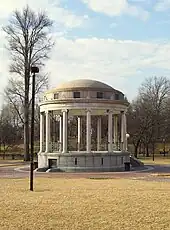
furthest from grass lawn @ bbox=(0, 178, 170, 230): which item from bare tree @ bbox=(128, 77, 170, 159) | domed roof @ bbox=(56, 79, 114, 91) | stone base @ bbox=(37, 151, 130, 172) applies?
bare tree @ bbox=(128, 77, 170, 159)

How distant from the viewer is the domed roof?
131 ft

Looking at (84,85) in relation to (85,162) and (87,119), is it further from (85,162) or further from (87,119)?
(85,162)

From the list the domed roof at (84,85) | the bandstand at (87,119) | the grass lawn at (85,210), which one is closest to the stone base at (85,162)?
the bandstand at (87,119)

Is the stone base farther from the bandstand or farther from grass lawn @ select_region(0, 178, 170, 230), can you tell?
grass lawn @ select_region(0, 178, 170, 230)

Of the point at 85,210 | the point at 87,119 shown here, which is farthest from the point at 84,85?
the point at 85,210

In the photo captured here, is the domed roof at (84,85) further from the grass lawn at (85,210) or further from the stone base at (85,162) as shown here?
the grass lawn at (85,210)

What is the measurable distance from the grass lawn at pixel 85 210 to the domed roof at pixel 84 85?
2079 cm

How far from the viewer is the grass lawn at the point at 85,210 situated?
12641 mm

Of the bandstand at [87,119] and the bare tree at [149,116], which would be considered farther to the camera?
the bare tree at [149,116]

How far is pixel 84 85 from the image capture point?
131 ft

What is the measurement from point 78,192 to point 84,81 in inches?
850

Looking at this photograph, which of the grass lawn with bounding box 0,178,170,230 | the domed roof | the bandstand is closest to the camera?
the grass lawn with bounding box 0,178,170,230

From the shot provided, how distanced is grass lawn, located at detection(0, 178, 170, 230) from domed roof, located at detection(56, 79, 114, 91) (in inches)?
819

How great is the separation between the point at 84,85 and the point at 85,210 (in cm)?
2577
